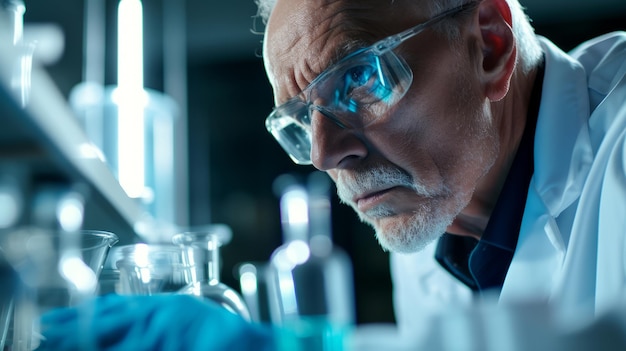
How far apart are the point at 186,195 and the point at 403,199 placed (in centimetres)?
366

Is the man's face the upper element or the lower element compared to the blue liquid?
upper

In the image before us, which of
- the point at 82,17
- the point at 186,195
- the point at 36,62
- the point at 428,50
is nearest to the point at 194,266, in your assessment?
the point at 36,62

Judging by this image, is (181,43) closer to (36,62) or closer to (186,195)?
(186,195)

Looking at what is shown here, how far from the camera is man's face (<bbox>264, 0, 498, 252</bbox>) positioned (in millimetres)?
1092

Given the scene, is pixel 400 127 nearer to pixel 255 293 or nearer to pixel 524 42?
pixel 524 42

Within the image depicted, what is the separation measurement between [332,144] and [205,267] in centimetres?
34

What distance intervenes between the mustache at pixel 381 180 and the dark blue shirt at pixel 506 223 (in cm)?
23

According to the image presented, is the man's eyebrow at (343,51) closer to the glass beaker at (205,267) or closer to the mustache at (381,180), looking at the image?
the mustache at (381,180)

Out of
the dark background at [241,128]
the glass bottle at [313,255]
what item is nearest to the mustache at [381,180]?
the glass bottle at [313,255]

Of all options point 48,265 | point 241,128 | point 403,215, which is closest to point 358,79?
point 403,215

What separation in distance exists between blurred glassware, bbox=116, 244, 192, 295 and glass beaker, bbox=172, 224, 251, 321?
1cm

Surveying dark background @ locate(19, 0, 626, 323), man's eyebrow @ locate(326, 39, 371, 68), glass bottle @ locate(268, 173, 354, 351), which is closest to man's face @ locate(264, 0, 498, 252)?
man's eyebrow @ locate(326, 39, 371, 68)

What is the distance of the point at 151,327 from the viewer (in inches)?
Answer: 19.9

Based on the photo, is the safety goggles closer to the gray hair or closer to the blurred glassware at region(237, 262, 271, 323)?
the gray hair
